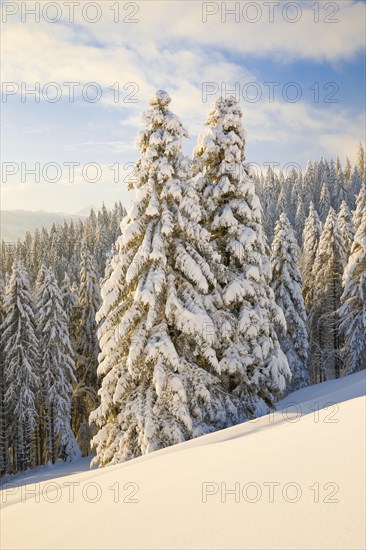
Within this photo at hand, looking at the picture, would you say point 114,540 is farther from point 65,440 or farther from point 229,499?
point 65,440

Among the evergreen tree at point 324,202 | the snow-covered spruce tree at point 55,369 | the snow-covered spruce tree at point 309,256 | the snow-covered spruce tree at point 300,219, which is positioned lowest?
the snow-covered spruce tree at point 55,369

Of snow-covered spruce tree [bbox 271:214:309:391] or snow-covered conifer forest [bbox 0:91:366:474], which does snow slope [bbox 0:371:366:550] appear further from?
snow-covered spruce tree [bbox 271:214:309:391]

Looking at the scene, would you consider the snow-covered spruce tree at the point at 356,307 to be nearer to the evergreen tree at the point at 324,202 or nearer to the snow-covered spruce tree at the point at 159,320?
the snow-covered spruce tree at the point at 159,320

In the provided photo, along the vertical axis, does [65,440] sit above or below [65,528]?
below

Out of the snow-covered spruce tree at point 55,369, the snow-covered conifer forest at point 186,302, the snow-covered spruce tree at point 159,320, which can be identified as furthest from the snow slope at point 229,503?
the snow-covered spruce tree at point 55,369

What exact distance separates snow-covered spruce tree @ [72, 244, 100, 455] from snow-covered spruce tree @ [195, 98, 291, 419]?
21642mm

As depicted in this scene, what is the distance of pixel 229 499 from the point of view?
4660 millimetres

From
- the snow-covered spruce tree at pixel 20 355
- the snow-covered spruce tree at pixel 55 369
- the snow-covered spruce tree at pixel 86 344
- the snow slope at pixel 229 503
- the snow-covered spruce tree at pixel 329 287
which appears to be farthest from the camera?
the snow-covered spruce tree at pixel 329 287

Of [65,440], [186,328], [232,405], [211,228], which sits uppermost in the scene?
[211,228]

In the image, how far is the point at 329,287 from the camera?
38.2m

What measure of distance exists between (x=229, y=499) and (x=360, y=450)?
177 centimetres

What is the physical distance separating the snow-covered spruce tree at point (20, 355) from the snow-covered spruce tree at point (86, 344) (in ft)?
17.1

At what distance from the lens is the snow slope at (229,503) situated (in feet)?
12.7

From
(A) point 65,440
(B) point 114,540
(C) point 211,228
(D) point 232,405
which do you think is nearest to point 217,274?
(C) point 211,228
